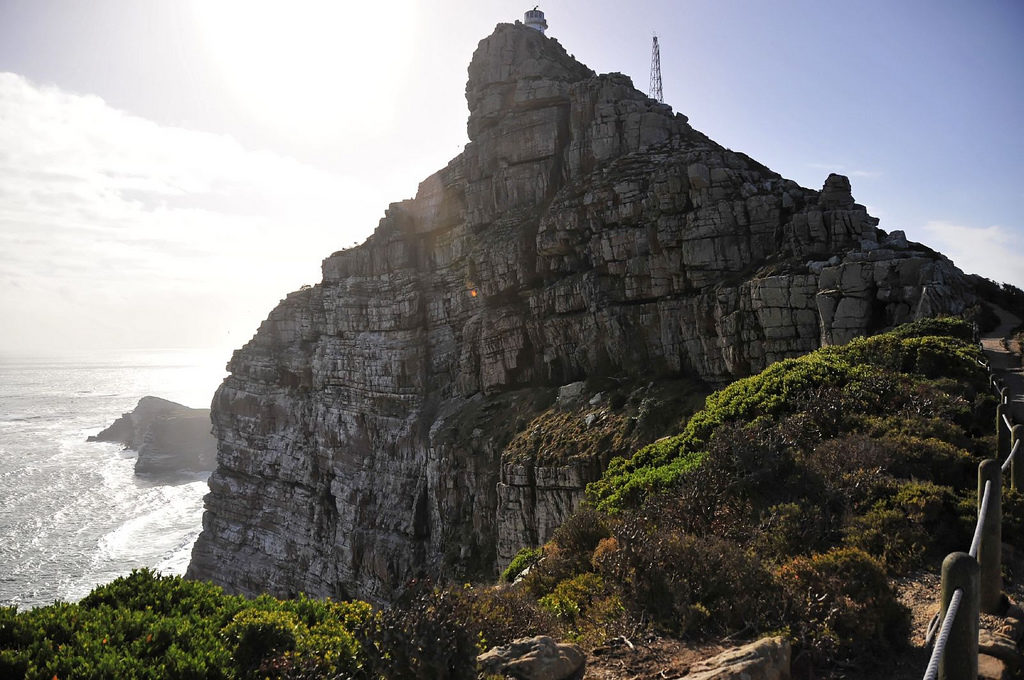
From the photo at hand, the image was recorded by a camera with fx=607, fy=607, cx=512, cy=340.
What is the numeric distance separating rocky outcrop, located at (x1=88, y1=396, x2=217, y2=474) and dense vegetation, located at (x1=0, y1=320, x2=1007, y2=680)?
118m

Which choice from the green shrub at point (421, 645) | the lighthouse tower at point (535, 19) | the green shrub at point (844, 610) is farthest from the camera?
the lighthouse tower at point (535, 19)

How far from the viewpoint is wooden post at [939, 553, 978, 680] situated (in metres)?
5.01

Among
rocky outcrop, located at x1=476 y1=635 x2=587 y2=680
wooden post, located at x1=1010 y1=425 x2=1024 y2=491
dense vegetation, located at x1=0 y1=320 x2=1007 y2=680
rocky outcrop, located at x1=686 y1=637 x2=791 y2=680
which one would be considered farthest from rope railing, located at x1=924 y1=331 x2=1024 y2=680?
rocky outcrop, located at x1=476 y1=635 x2=587 y2=680

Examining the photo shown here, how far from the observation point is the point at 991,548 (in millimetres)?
7230

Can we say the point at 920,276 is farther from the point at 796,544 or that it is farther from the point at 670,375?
the point at 796,544

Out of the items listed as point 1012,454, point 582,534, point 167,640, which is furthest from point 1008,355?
point 167,640

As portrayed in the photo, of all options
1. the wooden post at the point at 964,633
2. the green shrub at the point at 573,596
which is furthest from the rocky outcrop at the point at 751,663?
the green shrub at the point at 573,596

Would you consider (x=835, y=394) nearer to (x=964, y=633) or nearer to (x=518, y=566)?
(x=518, y=566)

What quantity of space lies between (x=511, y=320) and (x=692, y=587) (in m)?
40.3

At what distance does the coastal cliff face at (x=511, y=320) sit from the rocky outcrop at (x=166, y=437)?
51.4m

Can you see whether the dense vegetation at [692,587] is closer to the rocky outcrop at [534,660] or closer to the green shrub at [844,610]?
the green shrub at [844,610]

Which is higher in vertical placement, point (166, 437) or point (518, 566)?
point (166, 437)

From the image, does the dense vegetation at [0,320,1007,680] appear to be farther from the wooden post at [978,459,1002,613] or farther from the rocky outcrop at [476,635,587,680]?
the wooden post at [978,459,1002,613]

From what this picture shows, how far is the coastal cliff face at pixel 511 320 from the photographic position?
112 ft
